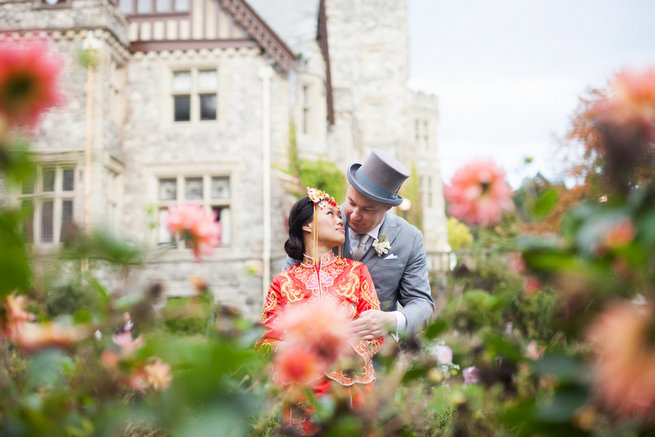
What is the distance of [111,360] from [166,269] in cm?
1080

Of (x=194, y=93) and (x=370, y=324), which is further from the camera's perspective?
(x=194, y=93)

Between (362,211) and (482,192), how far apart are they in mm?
2059

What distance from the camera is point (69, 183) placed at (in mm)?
10977

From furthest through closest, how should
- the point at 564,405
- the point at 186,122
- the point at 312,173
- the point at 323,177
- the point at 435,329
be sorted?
the point at 323,177, the point at 312,173, the point at 186,122, the point at 435,329, the point at 564,405

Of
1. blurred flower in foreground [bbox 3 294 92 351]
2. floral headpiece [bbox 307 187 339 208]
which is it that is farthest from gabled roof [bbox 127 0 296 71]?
blurred flower in foreground [bbox 3 294 92 351]

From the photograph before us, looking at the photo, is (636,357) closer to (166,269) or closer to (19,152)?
(19,152)

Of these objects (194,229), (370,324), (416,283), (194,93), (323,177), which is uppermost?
(194,93)

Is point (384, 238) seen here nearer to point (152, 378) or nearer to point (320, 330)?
point (152, 378)

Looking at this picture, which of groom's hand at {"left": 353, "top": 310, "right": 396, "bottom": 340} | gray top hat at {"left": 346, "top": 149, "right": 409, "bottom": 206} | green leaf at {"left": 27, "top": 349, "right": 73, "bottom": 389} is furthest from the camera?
gray top hat at {"left": 346, "top": 149, "right": 409, "bottom": 206}

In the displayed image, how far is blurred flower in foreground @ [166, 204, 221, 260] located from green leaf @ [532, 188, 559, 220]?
73 centimetres

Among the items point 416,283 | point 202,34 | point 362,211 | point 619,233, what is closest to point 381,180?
point 362,211

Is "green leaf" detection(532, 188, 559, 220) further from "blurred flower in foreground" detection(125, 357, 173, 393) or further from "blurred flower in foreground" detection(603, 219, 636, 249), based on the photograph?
"blurred flower in foreground" detection(125, 357, 173, 393)

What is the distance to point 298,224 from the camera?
317 cm

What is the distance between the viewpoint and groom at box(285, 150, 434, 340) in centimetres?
329
